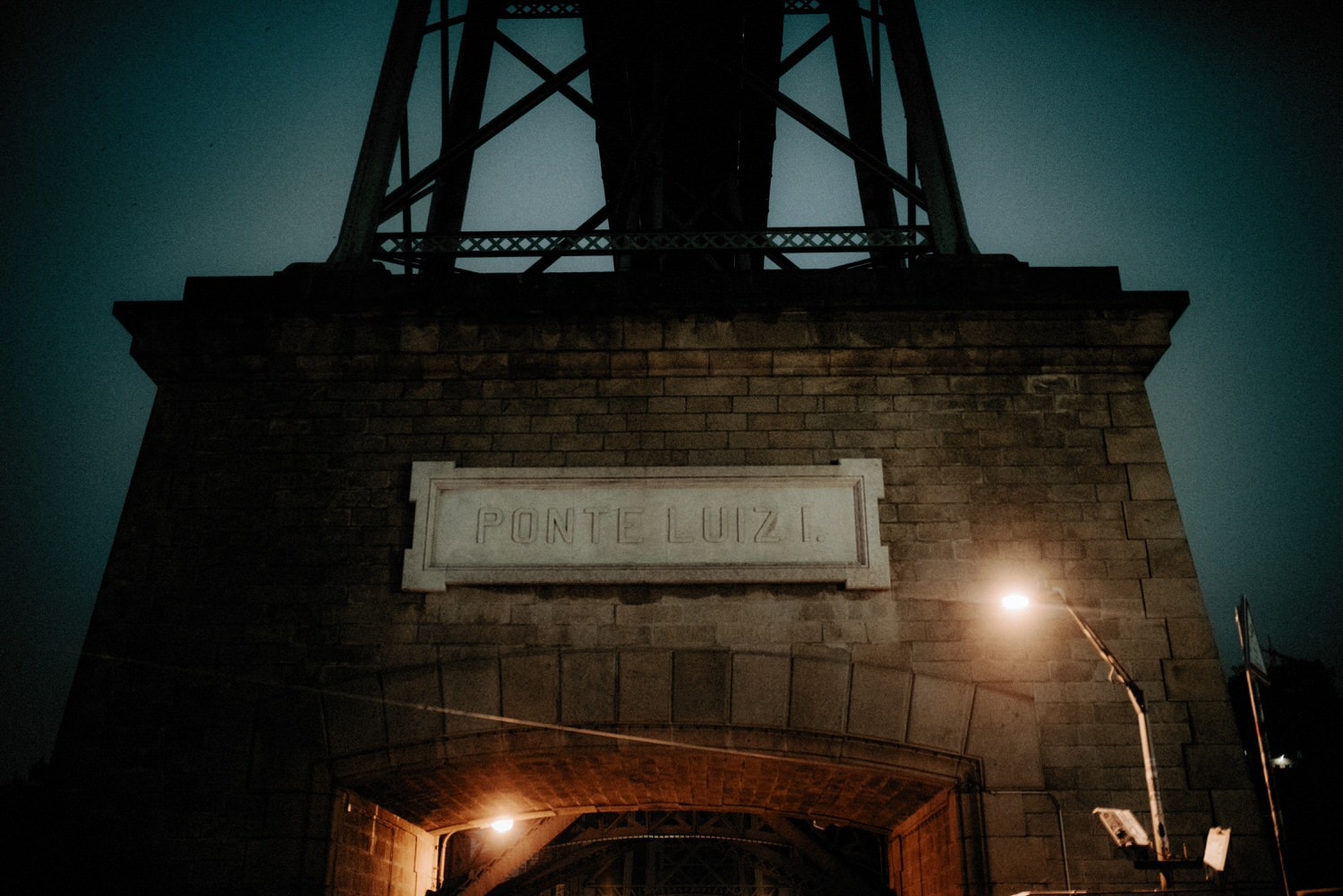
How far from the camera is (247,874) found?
6.60 metres

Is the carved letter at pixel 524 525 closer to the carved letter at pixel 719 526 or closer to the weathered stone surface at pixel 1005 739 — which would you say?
the carved letter at pixel 719 526

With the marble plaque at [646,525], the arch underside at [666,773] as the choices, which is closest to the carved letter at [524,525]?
the marble plaque at [646,525]

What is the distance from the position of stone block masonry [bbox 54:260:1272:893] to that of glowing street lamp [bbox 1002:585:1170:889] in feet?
1.04

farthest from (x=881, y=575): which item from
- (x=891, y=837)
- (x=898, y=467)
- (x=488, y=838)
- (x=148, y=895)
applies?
(x=488, y=838)

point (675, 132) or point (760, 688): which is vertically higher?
point (675, 132)

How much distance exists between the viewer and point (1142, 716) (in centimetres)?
628

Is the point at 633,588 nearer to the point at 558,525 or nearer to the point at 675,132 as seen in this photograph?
the point at 558,525

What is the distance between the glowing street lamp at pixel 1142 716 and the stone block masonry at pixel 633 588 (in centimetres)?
32

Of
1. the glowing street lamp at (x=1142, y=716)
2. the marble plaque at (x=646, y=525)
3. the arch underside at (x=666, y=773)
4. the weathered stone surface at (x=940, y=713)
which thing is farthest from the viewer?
the marble plaque at (x=646, y=525)

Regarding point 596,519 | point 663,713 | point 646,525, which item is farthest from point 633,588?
point 663,713

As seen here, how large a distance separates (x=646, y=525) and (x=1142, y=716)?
3382mm

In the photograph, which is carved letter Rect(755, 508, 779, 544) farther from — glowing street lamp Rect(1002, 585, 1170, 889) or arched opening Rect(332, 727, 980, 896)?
glowing street lamp Rect(1002, 585, 1170, 889)

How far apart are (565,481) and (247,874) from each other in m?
3.27

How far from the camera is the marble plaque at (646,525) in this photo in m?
7.18
